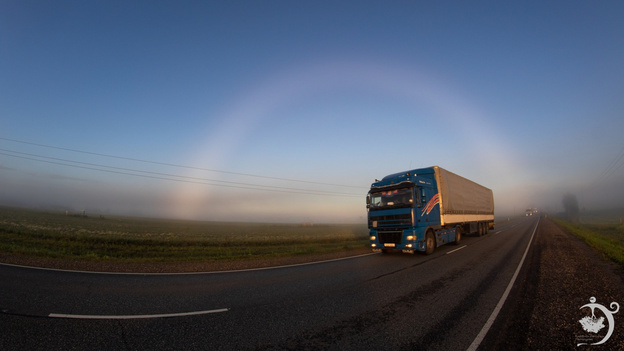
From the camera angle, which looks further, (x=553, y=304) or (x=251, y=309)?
(x=553, y=304)

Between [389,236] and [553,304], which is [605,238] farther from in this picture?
[553,304]

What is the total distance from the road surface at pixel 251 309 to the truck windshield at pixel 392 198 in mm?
3807

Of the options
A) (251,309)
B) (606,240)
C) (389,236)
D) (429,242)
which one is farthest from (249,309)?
(606,240)

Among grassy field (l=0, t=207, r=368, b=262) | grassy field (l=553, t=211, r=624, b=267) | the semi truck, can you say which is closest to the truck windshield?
the semi truck

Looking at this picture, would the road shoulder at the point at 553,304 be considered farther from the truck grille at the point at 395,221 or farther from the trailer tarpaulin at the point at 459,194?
the trailer tarpaulin at the point at 459,194

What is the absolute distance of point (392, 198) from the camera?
12.7 metres

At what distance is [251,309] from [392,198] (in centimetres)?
938

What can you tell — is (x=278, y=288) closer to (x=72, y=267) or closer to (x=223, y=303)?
(x=223, y=303)

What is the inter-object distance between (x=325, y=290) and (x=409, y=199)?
23.4 feet

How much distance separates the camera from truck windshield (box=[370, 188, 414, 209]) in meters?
12.0

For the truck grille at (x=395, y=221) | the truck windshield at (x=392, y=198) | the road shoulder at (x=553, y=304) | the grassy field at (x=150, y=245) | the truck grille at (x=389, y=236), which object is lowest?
the grassy field at (x=150, y=245)

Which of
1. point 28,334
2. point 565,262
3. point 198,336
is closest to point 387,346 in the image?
point 198,336

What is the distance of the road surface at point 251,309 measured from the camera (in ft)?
13.1
